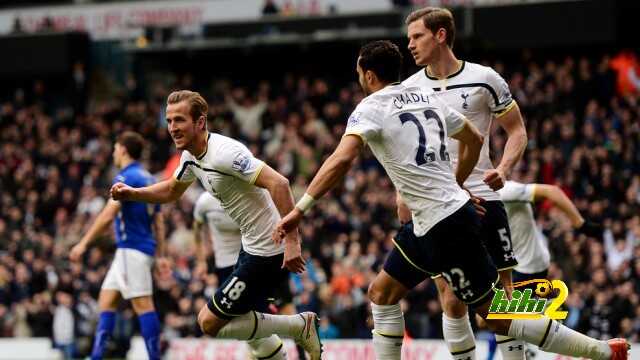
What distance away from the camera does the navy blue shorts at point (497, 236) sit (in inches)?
341

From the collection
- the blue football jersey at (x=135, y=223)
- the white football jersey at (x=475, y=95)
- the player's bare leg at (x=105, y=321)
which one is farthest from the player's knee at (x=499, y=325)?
the player's bare leg at (x=105, y=321)

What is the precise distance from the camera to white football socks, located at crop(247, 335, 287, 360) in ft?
29.7

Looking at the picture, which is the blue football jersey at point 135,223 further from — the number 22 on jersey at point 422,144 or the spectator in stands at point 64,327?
the spectator in stands at point 64,327

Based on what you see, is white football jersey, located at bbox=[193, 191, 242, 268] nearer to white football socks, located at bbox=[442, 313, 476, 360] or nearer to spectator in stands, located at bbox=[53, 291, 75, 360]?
white football socks, located at bbox=[442, 313, 476, 360]

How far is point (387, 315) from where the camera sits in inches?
321

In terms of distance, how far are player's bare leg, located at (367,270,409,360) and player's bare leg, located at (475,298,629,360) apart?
680 mm

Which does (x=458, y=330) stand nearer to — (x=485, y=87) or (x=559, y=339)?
(x=559, y=339)

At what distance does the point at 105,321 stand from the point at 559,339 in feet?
16.8

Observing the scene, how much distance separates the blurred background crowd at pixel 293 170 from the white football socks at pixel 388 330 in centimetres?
419

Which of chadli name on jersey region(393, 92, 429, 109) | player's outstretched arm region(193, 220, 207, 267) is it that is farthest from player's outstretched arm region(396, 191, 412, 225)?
player's outstretched arm region(193, 220, 207, 267)

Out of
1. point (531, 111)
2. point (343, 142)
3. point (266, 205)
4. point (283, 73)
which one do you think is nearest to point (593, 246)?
point (531, 111)

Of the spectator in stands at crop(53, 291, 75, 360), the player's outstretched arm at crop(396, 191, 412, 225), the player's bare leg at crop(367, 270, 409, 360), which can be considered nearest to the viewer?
the player's bare leg at crop(367, 270, 409, 360)

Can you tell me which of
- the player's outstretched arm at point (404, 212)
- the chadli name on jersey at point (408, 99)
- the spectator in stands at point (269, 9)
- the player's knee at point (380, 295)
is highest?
the spectator in stands at point (269, 9)

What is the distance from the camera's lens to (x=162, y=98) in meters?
25.8
